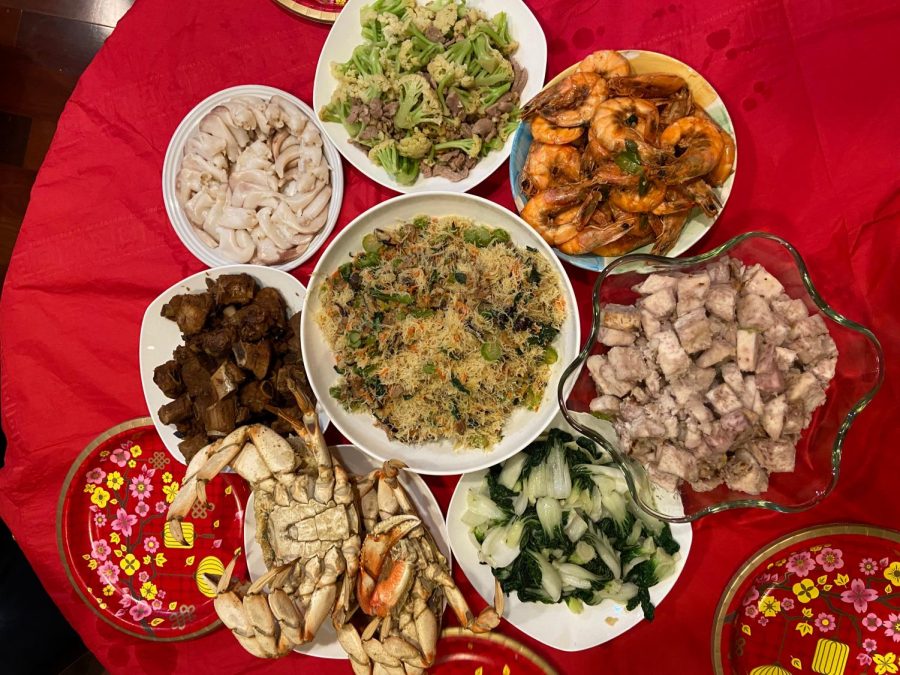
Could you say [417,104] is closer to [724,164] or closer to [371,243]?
[371,243]

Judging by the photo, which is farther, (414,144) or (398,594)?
(414,144)

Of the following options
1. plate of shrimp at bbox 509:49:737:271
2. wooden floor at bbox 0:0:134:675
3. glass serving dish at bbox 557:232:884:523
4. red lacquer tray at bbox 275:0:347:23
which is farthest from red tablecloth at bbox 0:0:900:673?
wooden floor at bbox 0:0:134:675

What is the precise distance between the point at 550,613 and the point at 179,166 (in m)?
2.68

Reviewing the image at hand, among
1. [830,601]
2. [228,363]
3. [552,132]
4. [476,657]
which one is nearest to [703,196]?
[552,132]

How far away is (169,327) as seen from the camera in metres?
2.82

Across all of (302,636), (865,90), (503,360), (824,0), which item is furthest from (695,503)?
(824,0)

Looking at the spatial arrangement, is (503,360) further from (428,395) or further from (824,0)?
(824,0)

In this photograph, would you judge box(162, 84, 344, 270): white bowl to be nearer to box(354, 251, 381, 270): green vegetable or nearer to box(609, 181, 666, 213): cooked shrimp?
box(354, 251, 381, 270): green vegetable

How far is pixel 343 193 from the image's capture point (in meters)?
2.90

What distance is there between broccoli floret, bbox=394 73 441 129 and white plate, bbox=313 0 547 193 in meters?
0.25

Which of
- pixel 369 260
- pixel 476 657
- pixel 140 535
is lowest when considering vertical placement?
pixel 476 657

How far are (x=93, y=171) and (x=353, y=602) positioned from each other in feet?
7.87

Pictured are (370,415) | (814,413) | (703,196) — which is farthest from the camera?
(370,415)

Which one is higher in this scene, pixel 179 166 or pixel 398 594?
pixel 179 166
